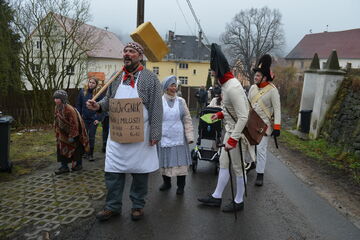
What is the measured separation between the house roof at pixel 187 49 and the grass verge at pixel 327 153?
45.3 m

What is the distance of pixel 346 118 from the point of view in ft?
28.8

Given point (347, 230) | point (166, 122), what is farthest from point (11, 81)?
point (347, 230)

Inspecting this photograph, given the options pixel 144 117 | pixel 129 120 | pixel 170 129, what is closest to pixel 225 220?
pixel 170 129

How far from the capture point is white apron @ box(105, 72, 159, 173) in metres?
3.75

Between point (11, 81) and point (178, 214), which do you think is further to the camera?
point (11, 81)

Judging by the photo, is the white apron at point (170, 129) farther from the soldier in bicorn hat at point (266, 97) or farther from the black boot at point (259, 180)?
the black boot at point (259, 180)

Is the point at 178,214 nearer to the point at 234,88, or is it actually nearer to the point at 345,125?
the point at 234,88

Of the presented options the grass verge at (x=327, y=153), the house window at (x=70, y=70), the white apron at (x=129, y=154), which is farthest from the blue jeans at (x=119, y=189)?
the house window at (x=70, y=70)

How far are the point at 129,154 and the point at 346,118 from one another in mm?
7269

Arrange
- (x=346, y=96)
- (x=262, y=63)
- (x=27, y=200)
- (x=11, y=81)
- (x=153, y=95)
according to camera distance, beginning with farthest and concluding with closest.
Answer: (x=11, y=81)
(x=346, y=96)
(x=262, y=63)
(x=27, y=200)
(x=153, y=95)

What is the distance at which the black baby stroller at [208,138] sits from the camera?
618cm

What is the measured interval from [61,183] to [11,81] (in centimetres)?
771

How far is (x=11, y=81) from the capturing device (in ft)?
37.2

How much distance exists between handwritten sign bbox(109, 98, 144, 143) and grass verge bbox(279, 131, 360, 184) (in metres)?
4.63
